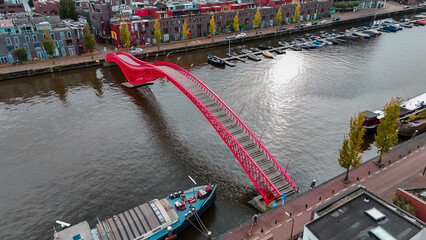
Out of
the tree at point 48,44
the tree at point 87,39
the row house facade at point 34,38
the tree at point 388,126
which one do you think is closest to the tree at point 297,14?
the tree at point 87,39

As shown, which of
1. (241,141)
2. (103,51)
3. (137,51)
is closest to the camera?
(241,141)

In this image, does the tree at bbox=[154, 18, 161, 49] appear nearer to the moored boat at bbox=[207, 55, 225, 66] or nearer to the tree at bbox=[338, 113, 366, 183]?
the moored boat at bbox=[207, 55, 225, 66]

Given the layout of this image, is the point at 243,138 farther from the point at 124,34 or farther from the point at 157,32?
the point at 157,32

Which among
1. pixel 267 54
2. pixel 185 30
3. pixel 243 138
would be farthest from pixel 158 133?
pixel 185 30

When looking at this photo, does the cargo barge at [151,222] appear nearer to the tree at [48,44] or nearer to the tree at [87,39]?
the tree at [48,44]

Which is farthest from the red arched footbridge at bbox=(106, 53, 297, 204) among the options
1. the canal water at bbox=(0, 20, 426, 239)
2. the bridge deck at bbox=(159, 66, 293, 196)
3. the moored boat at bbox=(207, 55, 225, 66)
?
the moored boat at bbox=(207, 55, 225, 66)

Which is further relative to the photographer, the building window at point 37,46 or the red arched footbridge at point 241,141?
the building window at point 37,46
